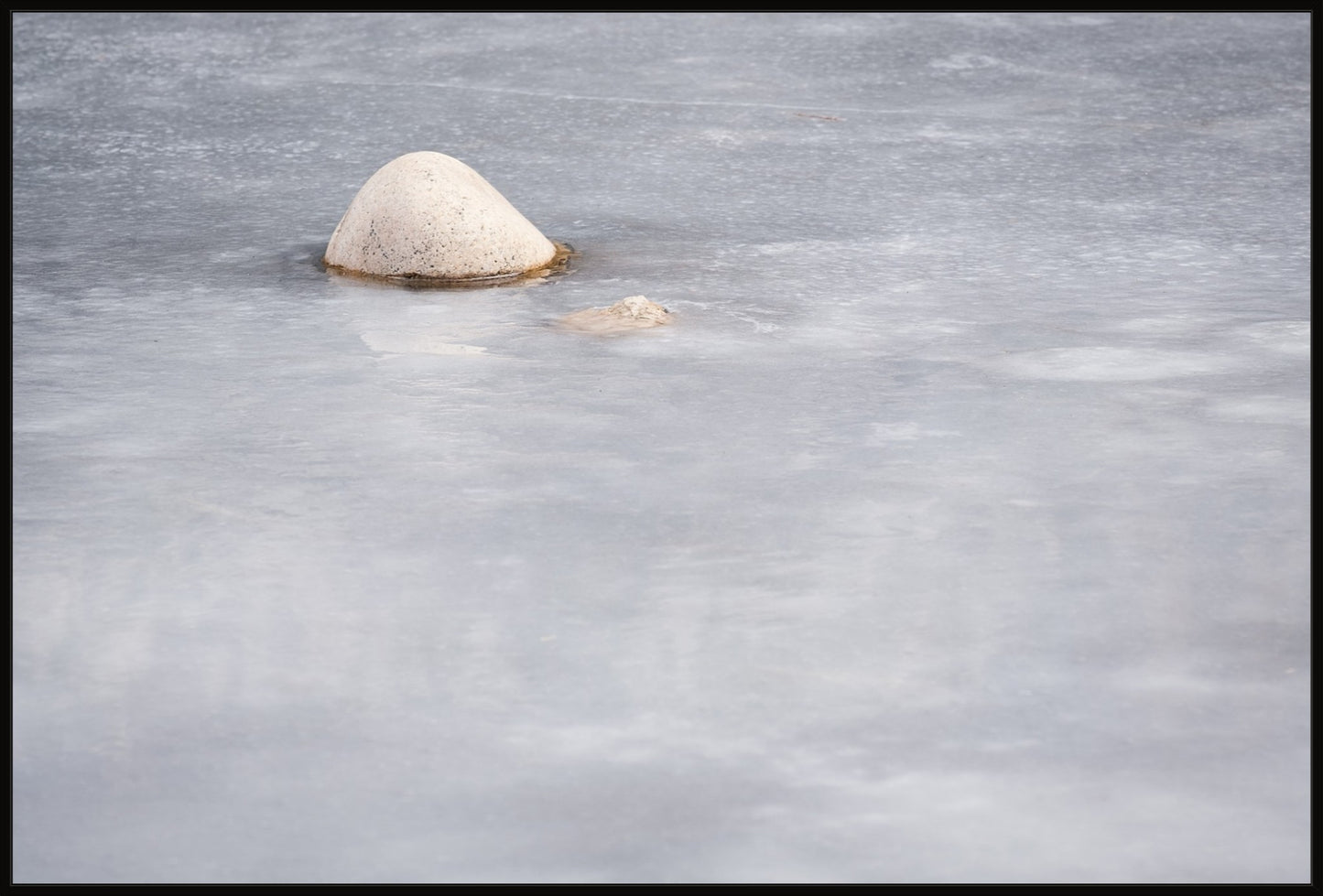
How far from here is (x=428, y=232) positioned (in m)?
6.93

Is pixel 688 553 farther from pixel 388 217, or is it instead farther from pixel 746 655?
pixel 388 217

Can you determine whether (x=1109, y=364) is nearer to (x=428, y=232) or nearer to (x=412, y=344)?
(x=412, y=344)

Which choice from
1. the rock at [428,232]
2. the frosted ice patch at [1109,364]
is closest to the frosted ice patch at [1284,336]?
the frosted ice patch at [1109,364]

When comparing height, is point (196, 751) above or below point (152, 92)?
below

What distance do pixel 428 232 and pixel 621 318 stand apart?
1.09 metres

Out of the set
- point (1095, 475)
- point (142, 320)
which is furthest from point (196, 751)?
point (142, 320)

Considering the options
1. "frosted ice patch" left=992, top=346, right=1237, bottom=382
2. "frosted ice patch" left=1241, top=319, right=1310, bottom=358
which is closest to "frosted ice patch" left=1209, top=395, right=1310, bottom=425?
"frosted ice patch" left=992, top=346, right=1237, bottom=382

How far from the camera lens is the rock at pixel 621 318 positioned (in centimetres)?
620

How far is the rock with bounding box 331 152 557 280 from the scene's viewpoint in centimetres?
691

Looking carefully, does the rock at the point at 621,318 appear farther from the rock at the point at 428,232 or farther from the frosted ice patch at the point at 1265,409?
the frosted ice patch at the point at 1265,409

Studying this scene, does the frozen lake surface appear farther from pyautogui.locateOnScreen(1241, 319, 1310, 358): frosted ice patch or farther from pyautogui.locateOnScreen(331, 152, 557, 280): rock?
pyautogui.locateOnScreen(331, 152, 557, 280): rock

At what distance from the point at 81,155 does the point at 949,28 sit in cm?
595

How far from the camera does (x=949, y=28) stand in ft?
39.2

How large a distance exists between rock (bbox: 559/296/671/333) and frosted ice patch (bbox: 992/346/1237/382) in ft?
4.15
